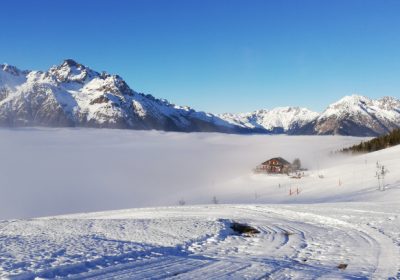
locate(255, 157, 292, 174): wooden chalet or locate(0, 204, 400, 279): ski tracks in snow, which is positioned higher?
locate(255, 157, 292, 174): wooden chalet

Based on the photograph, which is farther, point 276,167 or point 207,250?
point 276,167

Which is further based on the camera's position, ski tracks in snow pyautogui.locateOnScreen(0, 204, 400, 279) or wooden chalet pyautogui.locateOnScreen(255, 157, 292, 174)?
wooden chalet pyautogui.locateOnScreen(255, 157, 292, 174)

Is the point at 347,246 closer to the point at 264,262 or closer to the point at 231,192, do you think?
the point at 264,262

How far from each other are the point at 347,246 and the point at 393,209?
16.1m

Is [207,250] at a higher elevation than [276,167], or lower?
lower

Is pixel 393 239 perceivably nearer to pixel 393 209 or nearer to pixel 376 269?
pixel 376 269

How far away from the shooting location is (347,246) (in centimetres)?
1992

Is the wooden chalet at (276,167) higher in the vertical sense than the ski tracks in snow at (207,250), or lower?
higher

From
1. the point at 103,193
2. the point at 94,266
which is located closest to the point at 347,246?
the point at 94,266

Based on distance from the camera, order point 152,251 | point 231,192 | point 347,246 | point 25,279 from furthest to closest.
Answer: point 231,192 → point 347,246 → point 152,251 → point 25,279

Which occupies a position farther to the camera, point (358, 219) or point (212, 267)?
point (358, 219)

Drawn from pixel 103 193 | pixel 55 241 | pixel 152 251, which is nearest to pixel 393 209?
pixel 152 251

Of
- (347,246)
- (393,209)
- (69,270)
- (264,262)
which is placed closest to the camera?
(69,270)

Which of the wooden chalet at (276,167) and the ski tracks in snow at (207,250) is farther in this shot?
the wooden chalet at (276,167)
